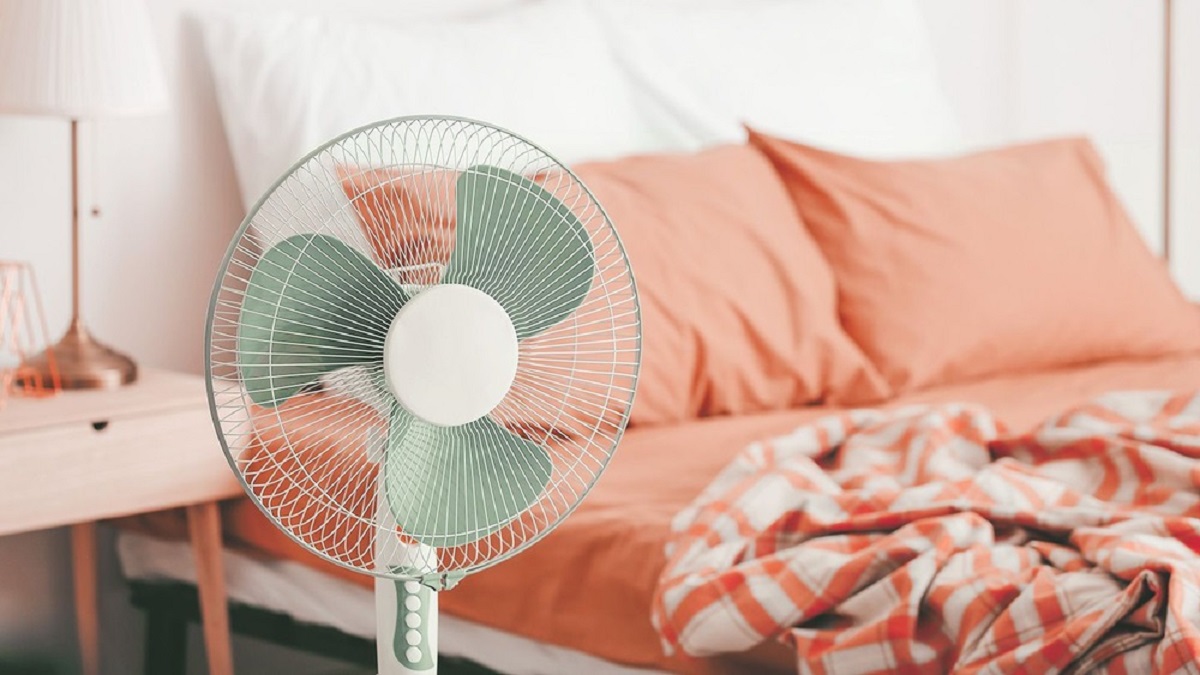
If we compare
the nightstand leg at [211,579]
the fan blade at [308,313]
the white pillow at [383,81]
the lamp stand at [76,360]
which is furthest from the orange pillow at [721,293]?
the fan blade at [308,313]

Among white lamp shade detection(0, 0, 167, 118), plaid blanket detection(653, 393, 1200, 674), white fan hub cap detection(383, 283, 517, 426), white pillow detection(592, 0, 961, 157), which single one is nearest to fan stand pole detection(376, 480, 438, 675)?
white fan hub cap detection(383, 283, 517, 426)

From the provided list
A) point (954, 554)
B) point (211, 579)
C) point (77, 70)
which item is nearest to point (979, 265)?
point (954, 554)

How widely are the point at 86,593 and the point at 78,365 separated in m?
0.40

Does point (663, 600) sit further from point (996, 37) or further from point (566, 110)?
point (996, 37)

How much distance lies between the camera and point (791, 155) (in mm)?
2379

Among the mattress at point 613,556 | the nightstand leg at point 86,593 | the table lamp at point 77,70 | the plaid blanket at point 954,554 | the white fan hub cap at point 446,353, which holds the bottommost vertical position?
the nightstand leg at point 86,593

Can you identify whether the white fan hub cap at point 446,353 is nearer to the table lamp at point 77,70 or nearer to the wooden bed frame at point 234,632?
the wooden bed frame at point 234,632

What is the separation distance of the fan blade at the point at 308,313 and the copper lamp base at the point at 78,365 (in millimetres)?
892

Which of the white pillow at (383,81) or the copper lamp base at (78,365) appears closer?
the copper lamp base at (78,365)

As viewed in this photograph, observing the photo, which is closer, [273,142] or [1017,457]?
[1017,457]

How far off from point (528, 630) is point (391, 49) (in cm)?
100

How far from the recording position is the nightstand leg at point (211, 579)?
192 cm

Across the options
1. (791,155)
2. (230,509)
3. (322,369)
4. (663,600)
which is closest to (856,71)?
(791,155)

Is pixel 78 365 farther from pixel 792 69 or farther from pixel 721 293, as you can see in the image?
pixel 792 69
